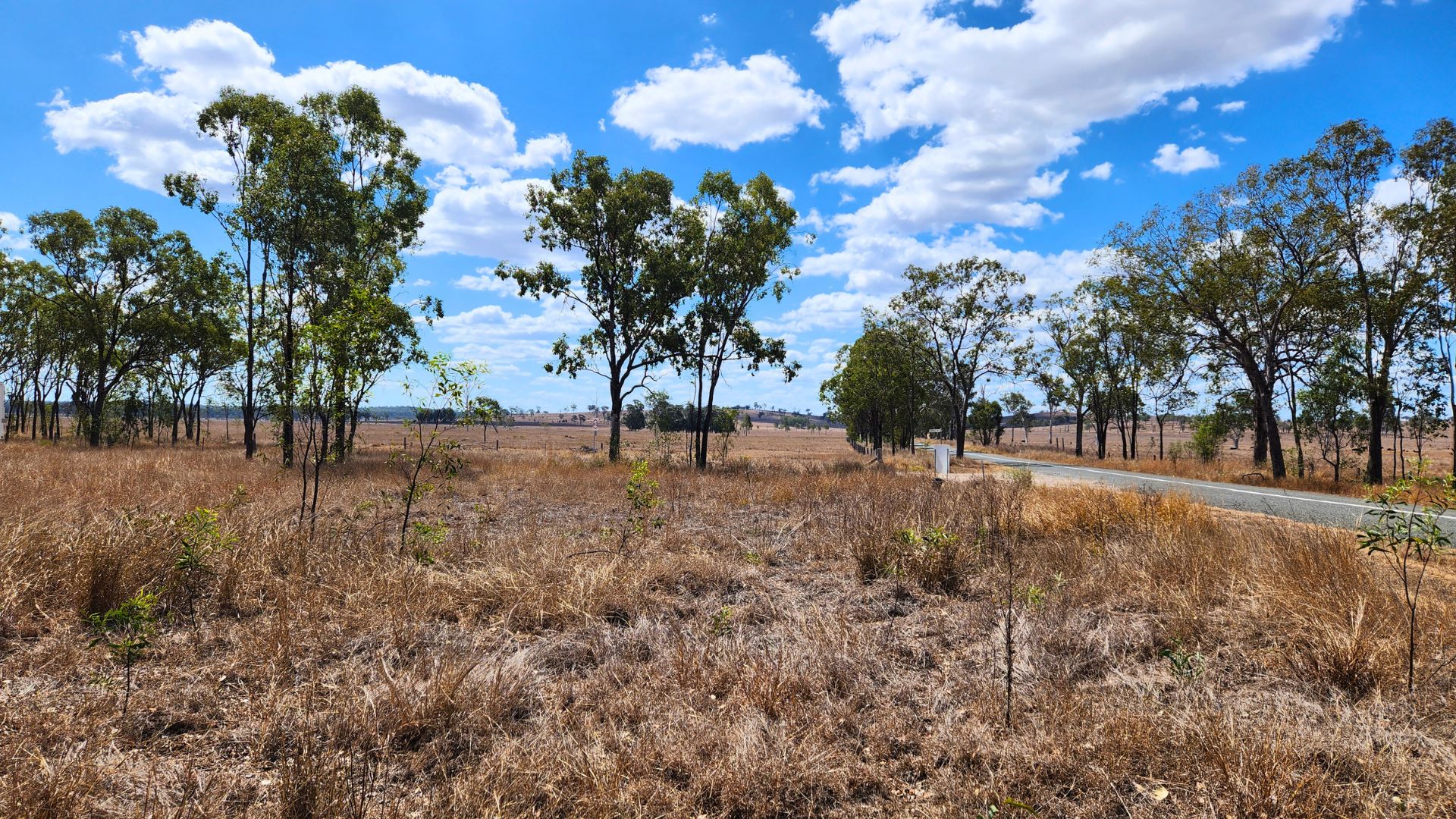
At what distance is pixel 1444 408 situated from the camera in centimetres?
2092

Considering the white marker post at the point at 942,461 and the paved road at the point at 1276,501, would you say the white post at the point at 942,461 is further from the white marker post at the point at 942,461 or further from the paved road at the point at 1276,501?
the paved road at the point at 1276,501

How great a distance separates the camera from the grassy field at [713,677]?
286cm

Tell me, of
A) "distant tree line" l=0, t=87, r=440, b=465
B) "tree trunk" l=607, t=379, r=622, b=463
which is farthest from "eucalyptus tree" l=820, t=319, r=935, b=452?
"distant tree line" l=0, t=87, r=440, b=465

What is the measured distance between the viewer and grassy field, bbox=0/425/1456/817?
2.86 metres

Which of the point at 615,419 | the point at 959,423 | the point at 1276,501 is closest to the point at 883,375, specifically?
the point at 959,423

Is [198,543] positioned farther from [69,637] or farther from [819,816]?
[819,816]

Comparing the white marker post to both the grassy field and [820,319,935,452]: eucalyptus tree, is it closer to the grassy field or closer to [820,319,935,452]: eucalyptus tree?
the grassy field

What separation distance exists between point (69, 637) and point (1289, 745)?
25.1ft

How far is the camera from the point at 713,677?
404 cm

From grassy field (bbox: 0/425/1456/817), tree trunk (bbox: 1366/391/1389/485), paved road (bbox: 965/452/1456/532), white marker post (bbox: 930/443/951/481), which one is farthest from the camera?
tree trunk (bbox: 1366/391/1389/485)

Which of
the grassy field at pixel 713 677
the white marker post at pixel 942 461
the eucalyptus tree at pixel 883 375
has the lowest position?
the grassy field at pixel 713 677

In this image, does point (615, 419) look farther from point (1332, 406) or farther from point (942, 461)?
point (1332, 406)

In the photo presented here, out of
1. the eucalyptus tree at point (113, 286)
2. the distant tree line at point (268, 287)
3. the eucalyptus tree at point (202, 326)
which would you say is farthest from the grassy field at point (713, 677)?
the eucalyptus tree at point (113, 286)

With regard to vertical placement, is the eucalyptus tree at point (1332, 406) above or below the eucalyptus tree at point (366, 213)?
below
